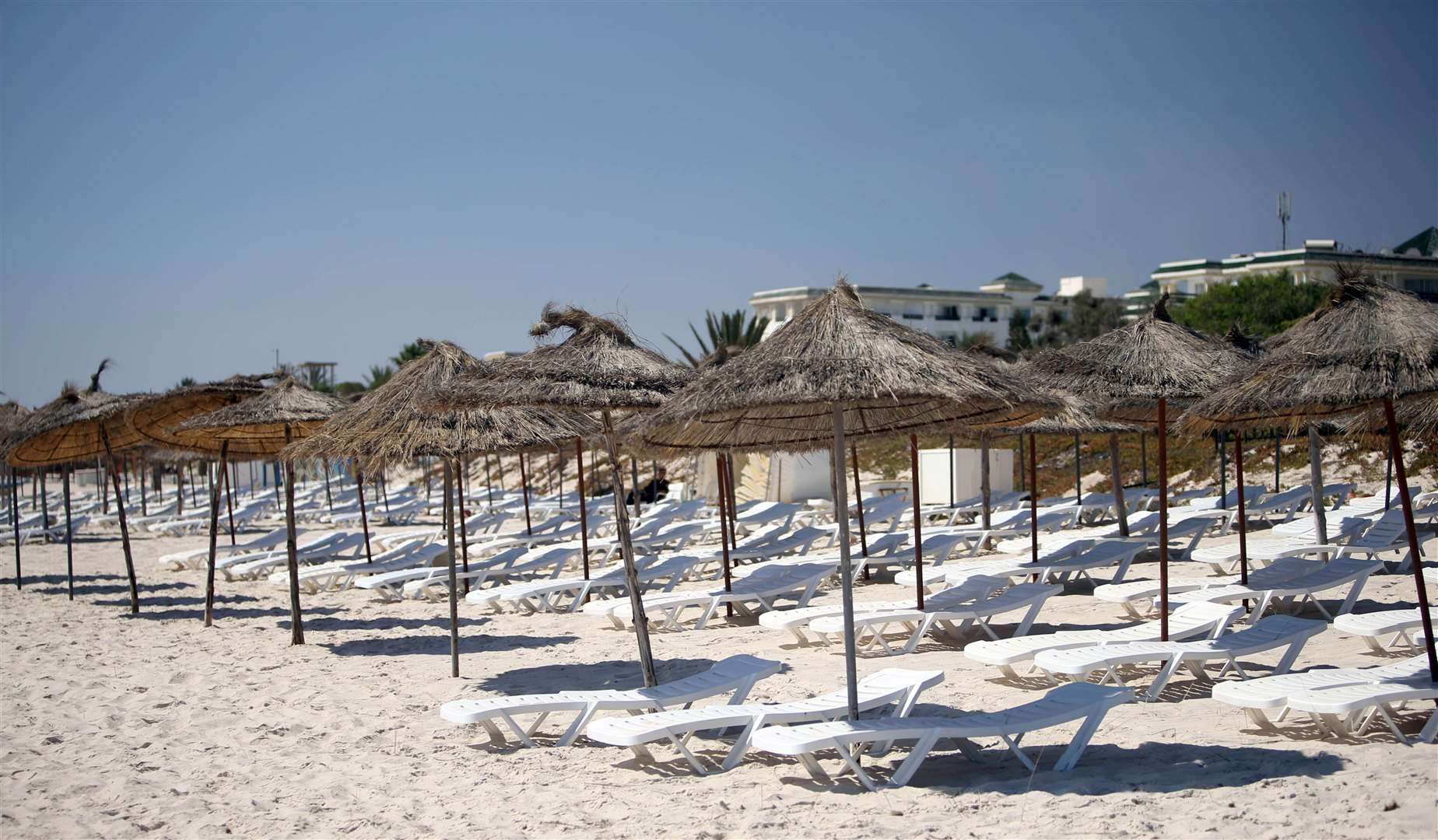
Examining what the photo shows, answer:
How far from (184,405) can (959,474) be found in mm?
15056

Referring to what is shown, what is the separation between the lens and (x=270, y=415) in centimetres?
995

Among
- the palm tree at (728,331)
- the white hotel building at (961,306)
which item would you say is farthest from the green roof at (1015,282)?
the palm tree at (728,331)

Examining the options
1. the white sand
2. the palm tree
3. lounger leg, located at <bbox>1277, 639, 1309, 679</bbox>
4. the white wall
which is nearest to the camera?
the white sand

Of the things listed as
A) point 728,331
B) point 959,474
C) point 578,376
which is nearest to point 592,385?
point 578,376

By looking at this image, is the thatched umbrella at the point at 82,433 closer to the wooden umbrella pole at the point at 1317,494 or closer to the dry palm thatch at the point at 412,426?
the dry palm thatch at the point at 412,426

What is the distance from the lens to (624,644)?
962 centimetres

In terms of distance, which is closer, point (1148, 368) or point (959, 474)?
point (1148, 368)

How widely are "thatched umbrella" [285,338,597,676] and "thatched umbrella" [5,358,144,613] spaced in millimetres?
4294

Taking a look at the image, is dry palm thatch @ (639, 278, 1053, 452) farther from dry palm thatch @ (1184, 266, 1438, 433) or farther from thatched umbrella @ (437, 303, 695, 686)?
dry palm thatch @ (1184, 266, 1438, 433)

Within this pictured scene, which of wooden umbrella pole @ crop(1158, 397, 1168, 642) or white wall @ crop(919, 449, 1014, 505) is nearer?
wooden umbrella pole @ crop(1158, 397, 1168, 642)

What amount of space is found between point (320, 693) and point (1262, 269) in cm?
5913

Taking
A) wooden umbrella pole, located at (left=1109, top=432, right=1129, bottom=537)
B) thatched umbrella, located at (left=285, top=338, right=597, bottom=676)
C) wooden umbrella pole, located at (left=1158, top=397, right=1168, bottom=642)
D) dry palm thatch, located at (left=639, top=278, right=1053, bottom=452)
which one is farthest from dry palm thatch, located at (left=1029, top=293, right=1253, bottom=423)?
thatched umbrella, located at (left=285, top=338, right=597, bottom=676)

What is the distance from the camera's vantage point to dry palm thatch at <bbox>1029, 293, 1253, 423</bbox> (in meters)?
8.47

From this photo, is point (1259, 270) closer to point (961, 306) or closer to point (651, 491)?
point (961, 306)
